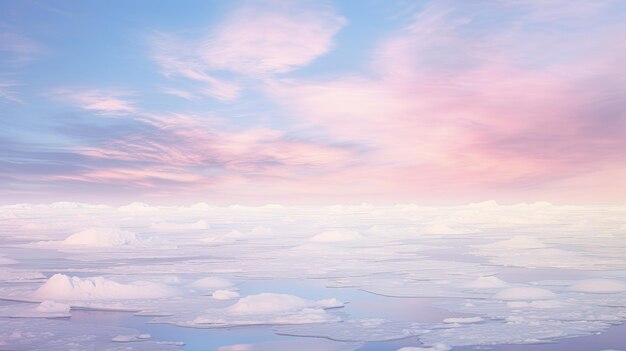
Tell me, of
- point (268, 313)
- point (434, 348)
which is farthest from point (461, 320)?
point (268, 313)

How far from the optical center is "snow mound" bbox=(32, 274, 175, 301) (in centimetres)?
1908

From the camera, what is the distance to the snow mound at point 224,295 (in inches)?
762

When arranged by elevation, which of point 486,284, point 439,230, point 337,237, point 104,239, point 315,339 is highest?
point 439,230

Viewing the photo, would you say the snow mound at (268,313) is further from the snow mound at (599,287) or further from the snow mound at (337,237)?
the snow mound at (337,237)

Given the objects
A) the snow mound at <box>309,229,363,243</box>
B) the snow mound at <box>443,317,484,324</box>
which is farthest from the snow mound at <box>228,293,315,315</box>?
the snow mound at <box>309,229,363,243</box>

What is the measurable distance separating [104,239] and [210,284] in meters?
21.4

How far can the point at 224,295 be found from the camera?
64.0ft

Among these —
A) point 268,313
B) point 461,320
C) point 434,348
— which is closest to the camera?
point 434,348

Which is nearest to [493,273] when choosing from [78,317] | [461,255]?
[461,255]

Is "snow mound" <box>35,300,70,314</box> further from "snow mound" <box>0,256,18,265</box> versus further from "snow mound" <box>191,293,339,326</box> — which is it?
"snow mound" <box>0,256,18,265</box>

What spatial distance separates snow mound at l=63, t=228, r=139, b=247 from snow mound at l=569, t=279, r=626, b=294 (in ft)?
93.2

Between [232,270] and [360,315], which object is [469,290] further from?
[232,270]

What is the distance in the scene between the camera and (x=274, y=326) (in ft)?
50.3

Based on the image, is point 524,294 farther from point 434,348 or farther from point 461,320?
point 434,348
